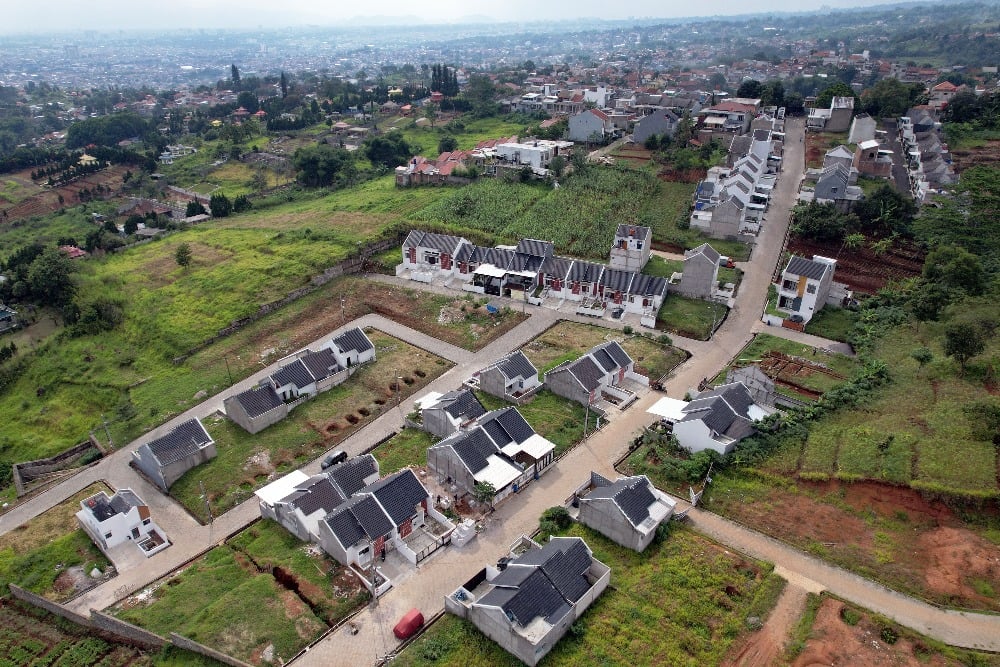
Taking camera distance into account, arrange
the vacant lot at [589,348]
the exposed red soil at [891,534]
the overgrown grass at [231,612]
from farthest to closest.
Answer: the vacant lot at [589,348], the exposed red soil at [891,534], the overgrown grass at [231,612]

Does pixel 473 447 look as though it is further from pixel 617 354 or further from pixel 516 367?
pixel 617 354

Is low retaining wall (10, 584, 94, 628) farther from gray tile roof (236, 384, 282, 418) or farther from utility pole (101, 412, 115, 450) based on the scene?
gray tile roof (236, 384, 282, 418)

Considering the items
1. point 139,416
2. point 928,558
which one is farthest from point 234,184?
point 928,558

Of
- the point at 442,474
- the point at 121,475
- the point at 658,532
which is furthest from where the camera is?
the point at 121,475

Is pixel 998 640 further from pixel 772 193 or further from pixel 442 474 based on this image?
pixel 772 193

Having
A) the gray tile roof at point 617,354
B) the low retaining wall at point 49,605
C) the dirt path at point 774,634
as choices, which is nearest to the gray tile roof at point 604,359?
the gray tile roof at point 617,354

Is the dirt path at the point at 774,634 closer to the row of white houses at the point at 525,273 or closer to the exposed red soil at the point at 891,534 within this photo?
the exposed red soil at the point at 891,534
